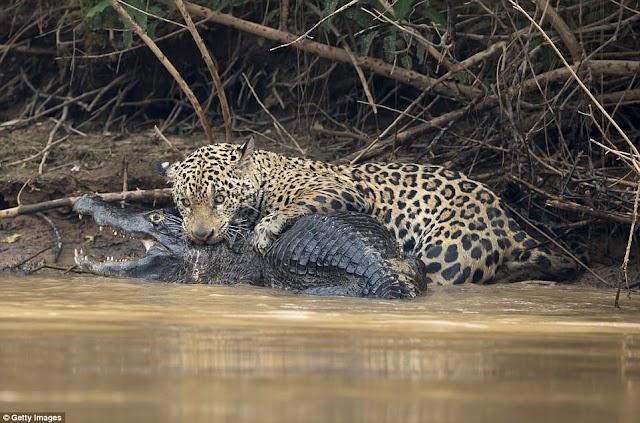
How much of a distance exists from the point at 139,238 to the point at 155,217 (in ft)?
0.55

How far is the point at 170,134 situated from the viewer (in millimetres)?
9930

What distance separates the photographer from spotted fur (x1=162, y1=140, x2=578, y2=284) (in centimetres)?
718

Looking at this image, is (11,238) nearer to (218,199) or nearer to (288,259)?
(218,199)

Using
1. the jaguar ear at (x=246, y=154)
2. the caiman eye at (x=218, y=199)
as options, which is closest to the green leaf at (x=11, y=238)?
the caiman eye at (x=218, y=199)

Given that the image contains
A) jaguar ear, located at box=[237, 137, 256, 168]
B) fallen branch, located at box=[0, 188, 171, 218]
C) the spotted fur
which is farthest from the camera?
fallen branch, located at box=[0, 188, 171, 218]

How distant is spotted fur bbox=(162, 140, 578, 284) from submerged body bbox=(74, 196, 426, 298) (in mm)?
125

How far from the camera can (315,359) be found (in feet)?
11.9

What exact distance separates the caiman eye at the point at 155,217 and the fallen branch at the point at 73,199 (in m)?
0.70

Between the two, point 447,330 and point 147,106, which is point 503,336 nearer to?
point 447,330

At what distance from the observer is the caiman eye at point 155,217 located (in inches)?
289

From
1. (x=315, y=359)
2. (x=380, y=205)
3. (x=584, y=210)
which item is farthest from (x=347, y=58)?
(x=315, y=359)

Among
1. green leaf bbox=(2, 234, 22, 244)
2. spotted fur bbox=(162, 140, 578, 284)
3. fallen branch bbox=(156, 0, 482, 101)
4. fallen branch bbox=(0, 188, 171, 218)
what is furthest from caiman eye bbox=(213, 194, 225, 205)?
green leaf bbox=(2, 234, 22, 244)

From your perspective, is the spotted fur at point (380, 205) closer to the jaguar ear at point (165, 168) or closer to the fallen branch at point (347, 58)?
the jaguar ear at point (165, 168)

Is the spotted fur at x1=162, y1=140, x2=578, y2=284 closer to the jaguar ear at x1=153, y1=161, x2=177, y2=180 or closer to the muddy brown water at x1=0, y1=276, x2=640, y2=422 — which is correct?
the jaguar ear at x1=153, y1=161, x2=177, y2=180
